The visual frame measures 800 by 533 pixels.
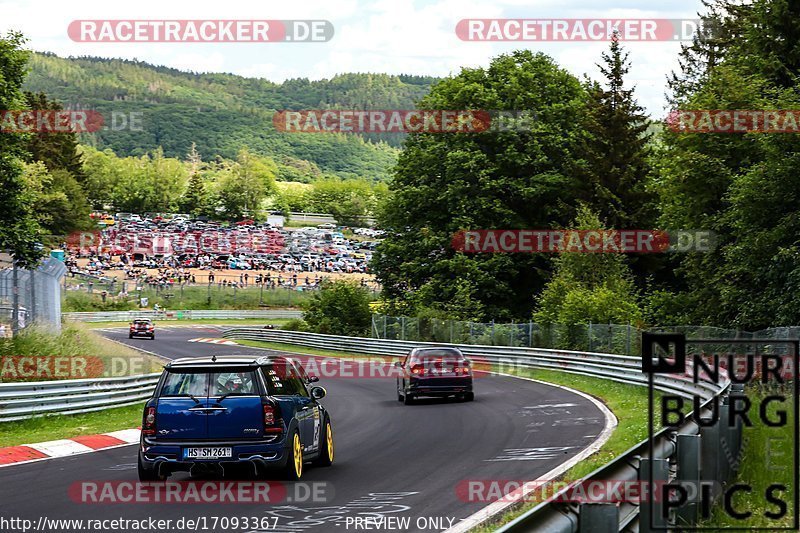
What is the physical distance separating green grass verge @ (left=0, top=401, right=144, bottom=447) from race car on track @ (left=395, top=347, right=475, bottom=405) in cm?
677

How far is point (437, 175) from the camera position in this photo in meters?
61.1

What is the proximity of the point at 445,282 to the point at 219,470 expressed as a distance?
150ft

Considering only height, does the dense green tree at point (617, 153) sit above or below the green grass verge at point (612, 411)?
above

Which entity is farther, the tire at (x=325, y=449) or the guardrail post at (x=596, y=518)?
the tire at (x=325, y=449)

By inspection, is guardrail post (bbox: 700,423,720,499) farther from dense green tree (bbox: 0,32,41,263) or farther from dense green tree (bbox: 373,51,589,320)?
dense green tree (bbox: 373,51,589,320)

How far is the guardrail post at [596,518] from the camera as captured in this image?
5.06 metres

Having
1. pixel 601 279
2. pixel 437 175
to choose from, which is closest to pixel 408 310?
pixel 437 175

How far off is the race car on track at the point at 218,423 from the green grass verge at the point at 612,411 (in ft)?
11.7

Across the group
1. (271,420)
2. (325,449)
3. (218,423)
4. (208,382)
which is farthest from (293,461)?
(325,449)

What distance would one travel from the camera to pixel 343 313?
6400 centimetres

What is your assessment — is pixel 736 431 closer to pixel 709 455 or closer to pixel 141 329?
pixel 709 455

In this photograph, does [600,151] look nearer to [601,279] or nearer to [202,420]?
[601,279]

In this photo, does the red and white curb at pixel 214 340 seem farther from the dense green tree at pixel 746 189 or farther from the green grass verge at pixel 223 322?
the dense green tree at pixel 746 189

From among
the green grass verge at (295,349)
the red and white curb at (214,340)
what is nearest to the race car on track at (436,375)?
the green grass verge at (295,349)
